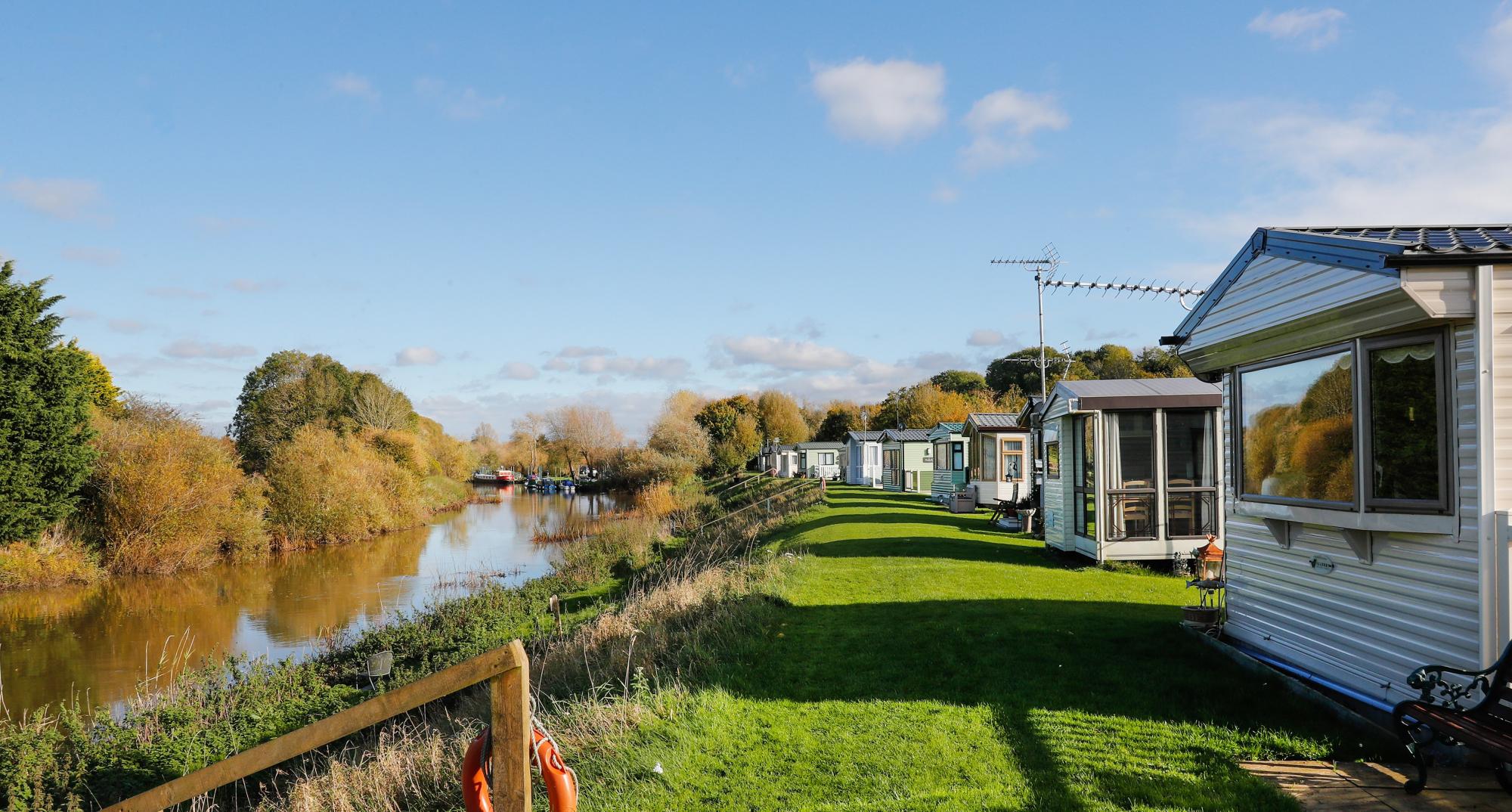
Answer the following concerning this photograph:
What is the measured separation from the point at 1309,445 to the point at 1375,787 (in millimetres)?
2642

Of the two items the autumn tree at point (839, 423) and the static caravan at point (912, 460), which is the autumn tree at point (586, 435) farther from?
the static caravan at point (912, 460)

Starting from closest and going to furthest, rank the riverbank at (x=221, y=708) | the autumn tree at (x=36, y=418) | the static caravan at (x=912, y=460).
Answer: the riverbank at (x=221, y=708) → the autumn tree at (x=36, y=418) → the static caravan at (x=912, y=460)

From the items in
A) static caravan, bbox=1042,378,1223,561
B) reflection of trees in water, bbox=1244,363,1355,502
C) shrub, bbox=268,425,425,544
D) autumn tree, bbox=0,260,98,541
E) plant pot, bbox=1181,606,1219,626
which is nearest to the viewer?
reflection of trees in water, bbox=1244,363,1355,502

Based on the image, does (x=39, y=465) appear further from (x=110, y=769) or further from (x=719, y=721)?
(x=719, y=721)

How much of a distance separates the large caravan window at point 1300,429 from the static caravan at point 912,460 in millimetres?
29802

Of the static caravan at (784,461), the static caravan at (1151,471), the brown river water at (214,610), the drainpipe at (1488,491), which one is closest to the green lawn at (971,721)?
the drainpipe at (1488,491)

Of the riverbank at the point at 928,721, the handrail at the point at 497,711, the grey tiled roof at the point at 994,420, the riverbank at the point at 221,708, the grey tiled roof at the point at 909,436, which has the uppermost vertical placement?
the grey tiled roof at the point at 994,420

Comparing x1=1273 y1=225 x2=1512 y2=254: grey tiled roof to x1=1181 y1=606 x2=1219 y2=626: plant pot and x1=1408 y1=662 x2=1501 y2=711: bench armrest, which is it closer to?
x1=1408 y1=662 x2=1501 y2=711: bench armrest

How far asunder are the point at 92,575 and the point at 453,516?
24.0 m

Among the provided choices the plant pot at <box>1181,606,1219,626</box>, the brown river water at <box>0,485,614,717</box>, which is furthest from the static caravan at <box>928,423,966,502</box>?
the plant pot at <box>1181,606,1219,626</box>

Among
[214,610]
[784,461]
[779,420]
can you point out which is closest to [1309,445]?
[214,610]

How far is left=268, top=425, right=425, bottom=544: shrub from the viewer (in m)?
31.9

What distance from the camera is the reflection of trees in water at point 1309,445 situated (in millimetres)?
5957

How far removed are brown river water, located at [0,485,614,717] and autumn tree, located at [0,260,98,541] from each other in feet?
7.34
